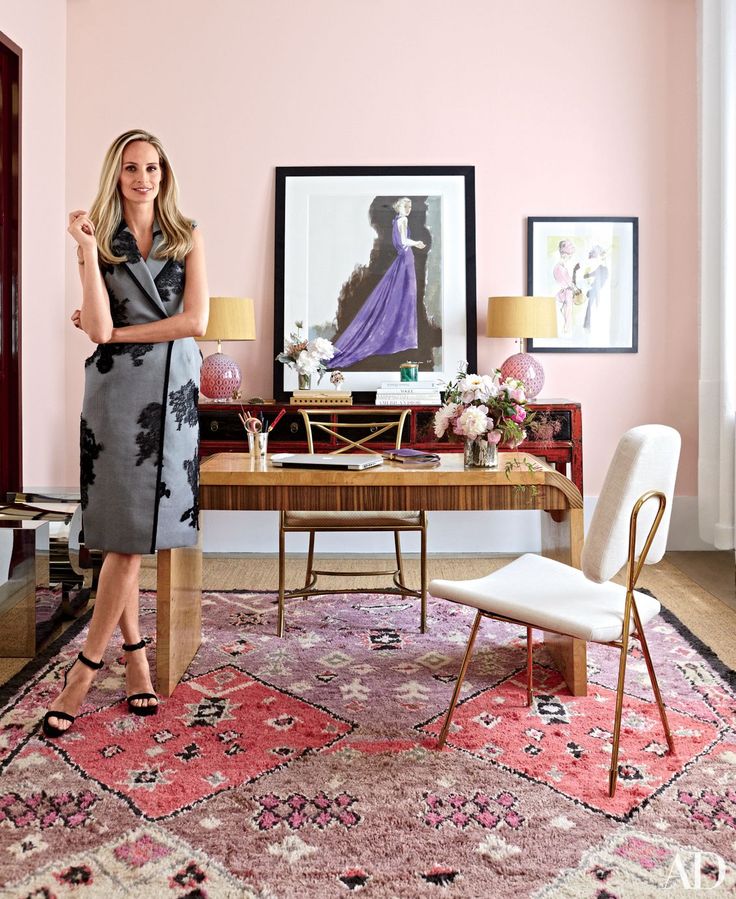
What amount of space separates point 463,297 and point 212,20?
7.41 ft

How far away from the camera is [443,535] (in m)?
5.55

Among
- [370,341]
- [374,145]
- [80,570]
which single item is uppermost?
[374,145]

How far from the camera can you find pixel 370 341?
5480 millimetres

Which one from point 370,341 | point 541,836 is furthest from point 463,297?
point 541,836

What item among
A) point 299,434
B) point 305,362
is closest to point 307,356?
point 305,362

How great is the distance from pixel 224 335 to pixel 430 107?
6.19ft

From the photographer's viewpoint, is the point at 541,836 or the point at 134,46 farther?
the point at 134,46

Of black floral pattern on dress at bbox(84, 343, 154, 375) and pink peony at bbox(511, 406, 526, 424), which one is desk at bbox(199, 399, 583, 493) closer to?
pink peony at bbox(511, 406, 526, 424)

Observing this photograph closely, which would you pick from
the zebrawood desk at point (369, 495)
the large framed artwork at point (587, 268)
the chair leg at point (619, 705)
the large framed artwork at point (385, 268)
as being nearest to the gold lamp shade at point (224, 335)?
the large framed artwork at point (385, 268)

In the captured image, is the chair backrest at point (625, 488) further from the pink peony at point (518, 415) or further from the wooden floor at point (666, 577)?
the wooden floor at point (666, 577)

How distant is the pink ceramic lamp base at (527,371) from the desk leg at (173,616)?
8.05 ft

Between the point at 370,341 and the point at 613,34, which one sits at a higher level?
the point at 613,34

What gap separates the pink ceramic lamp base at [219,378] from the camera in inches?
204

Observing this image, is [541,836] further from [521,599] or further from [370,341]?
[370,341]
